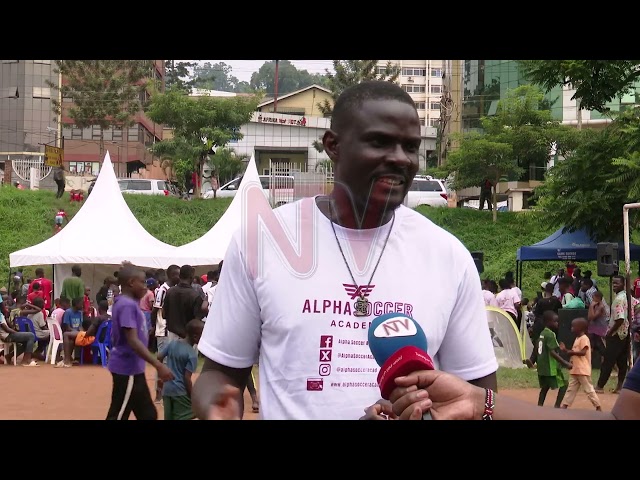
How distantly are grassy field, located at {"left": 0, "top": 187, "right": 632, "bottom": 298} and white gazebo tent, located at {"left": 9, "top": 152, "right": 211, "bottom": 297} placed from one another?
8419 mm

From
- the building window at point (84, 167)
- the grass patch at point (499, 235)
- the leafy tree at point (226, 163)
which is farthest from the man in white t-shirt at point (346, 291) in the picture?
the building window at point (84, 167)

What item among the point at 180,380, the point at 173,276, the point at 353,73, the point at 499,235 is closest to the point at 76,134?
the point at 499,235

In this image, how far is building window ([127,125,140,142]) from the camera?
4053cm

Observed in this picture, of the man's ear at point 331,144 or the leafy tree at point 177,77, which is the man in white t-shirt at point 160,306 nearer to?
the man's ear at point 331,144

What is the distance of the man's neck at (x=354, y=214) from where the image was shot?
246 cm

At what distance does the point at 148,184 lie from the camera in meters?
31.6

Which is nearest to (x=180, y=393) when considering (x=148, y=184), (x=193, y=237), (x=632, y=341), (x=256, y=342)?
(x=256, y=342)

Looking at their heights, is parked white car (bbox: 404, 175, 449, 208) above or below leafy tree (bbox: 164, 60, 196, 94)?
below

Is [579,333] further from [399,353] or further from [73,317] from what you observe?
[399,353]

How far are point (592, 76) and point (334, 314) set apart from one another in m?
13.0

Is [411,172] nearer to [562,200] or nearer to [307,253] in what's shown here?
[307,253]

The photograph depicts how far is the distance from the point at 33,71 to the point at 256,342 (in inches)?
1597

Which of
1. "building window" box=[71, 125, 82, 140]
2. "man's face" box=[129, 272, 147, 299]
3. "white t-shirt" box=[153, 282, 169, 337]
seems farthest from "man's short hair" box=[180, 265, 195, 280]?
"building window" box=[71, 125, 82, 140]

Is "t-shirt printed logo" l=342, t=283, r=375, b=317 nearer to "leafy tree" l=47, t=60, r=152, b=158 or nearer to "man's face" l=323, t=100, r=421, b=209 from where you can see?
"man's face" l=323, t=100, r=421, b=209
